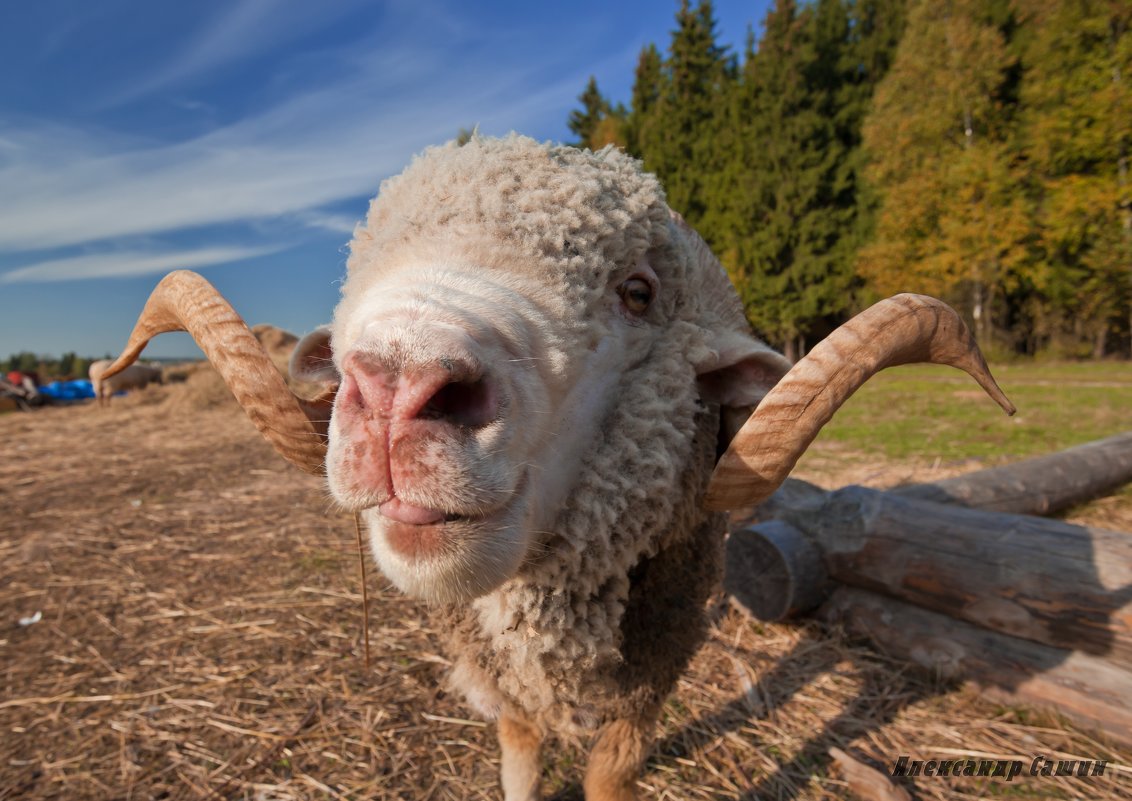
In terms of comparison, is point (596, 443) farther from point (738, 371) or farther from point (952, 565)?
point (952, 565)

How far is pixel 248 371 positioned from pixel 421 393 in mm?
902

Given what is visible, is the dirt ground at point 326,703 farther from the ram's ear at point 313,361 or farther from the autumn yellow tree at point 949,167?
the autumn yellow tree at point 949,167

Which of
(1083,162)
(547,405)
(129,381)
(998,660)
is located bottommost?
(998,660)

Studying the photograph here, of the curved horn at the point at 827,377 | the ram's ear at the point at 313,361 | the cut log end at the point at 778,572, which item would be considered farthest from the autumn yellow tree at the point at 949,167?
the ram's ear at the point at 313,361

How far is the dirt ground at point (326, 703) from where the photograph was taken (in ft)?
8.00

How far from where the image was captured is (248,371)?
170 centimetres

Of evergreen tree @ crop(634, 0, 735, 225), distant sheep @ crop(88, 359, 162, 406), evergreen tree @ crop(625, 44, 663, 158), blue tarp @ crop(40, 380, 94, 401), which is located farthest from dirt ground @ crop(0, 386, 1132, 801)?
evergreen tree @ crop(625, 44, 663, 158)

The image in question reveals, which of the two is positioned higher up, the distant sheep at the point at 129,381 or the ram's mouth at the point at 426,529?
the distant sheep at the point at 129,381

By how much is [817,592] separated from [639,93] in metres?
44.4

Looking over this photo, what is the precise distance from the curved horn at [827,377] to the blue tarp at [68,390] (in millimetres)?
24180

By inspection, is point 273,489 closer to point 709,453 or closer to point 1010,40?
point 709,453

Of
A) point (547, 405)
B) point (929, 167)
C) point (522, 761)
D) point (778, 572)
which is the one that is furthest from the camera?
point (929, 167)

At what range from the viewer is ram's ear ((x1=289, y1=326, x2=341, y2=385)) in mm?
1967

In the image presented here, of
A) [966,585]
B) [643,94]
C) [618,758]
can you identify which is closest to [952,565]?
[966,585]
